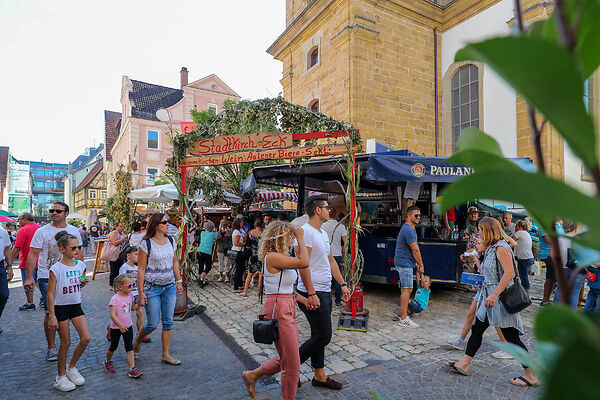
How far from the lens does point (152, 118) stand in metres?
29.6

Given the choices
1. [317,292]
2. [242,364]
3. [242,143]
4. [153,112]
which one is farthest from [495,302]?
[153,112]

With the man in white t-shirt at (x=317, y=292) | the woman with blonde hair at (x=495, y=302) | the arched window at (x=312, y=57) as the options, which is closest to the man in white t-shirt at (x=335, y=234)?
the man in white t-shirt at (x=317, y=292)

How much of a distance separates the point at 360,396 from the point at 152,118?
100 feet

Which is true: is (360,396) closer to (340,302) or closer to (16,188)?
(340,302)

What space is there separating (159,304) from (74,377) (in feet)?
3.45

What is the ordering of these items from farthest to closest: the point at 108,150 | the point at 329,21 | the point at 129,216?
the point at 108,150 < the point at 329,21 < the point at 129,216

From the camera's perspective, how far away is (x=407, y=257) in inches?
220

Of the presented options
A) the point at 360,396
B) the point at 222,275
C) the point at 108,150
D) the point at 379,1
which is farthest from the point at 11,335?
the point at 108,150

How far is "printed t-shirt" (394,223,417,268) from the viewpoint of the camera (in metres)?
5.50

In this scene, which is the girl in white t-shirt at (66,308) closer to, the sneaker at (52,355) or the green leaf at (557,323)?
the sneaker at (52,355)

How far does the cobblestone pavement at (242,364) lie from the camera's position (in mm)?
3477

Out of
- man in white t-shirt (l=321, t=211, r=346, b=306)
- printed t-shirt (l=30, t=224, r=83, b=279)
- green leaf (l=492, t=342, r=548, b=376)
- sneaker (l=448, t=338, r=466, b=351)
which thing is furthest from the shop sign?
green leaf (l=492, t=342, r=548, b=376)

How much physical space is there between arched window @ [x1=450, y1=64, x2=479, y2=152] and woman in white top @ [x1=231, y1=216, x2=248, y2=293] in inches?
337

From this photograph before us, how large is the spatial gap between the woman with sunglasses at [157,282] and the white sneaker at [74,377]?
68 centimetres
